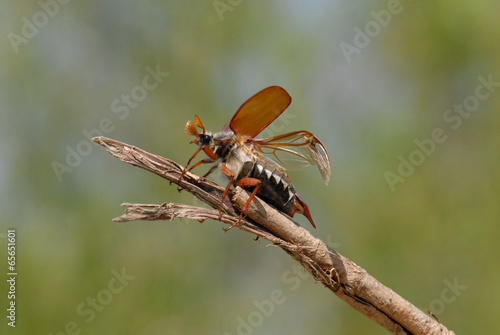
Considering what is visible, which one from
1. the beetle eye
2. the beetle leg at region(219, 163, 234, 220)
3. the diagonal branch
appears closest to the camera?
the diagonal branch

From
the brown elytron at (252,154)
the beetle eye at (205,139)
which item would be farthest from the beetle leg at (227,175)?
the beetle eye at (205,139)

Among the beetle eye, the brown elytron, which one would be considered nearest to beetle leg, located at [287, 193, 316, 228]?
the brown elytron

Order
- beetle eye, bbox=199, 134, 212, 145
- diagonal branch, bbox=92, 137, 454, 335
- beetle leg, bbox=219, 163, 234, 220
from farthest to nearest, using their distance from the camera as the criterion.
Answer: beetle eye, bbox=199, 134, 212, 145 → beetle leg, bbox=219, 163, 234, 220 → diagonal branch, bbox=92, 137, 454, 335

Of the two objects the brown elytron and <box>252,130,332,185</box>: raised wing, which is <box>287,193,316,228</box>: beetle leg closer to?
the brown elytron

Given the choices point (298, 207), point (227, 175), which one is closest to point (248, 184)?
point (227, 175)

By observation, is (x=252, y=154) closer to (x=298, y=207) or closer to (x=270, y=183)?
(x=270, y=183)

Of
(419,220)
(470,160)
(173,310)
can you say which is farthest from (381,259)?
(173,310)
